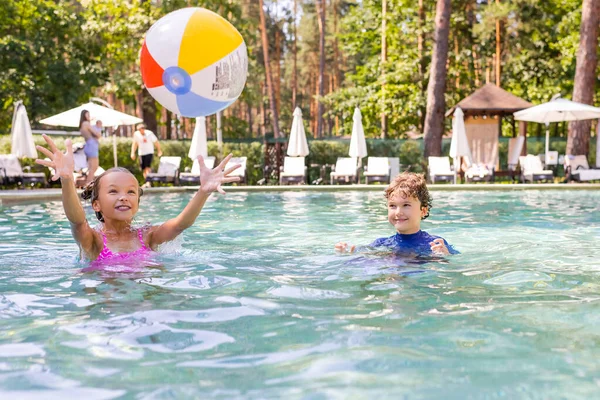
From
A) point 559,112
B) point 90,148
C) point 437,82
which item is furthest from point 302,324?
point 559,112

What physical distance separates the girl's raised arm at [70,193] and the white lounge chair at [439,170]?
16173 mm

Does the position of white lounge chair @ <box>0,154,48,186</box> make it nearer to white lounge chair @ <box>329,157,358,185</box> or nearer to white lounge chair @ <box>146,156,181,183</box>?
white lounge chair @ <box>146,156,181,183</box>

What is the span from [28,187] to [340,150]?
10004mm

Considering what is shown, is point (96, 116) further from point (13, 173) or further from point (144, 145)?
point (13, 173)

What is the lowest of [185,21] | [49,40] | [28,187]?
[28,187]

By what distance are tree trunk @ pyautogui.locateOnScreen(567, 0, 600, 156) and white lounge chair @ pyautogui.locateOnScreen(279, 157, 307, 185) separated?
8.63 metres

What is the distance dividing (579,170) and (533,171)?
4.10ft

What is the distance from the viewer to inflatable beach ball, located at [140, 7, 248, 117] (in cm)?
706

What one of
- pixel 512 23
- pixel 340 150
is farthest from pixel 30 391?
pixel 512 23

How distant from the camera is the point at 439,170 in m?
20.7

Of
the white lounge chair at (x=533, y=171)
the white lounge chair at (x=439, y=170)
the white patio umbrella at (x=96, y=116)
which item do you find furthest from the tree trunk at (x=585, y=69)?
the white patio umbrella at (x=96, y=116)

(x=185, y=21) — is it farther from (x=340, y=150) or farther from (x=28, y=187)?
(x=340, y=150)

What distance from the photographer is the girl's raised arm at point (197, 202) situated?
15.1ft

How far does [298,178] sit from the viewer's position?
66.4 ft
